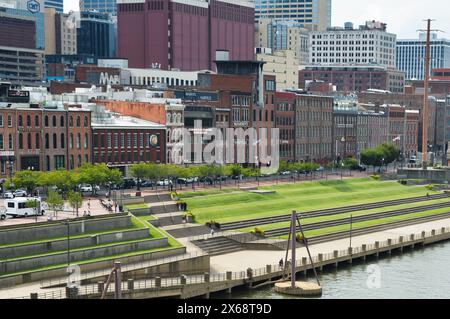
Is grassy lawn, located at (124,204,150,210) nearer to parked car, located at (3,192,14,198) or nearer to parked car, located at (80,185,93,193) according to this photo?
parked car, located at (3,192,14,198)

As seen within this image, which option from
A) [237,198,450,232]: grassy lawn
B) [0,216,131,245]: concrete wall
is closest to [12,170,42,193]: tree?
[0,216,131,245]: concrete wall

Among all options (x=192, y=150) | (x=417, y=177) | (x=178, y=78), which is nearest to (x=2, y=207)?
(x=192, y=150)

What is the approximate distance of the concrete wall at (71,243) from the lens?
212 ft

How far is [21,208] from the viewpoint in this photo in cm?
7588

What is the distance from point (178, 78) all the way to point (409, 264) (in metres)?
114

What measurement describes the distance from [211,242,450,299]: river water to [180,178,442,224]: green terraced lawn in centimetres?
1760

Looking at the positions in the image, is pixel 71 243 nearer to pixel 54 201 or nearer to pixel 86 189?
pixel 54 201

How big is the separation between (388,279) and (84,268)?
909 inches

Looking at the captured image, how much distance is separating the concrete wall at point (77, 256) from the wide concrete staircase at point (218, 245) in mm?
4994

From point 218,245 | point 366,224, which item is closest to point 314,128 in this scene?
point 366,224

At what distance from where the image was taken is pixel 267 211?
10138cm

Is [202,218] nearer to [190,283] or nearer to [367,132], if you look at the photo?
[190,283]

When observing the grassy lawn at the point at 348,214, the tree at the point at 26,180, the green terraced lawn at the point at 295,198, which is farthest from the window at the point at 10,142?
the grassy lawn at the point at 348,214

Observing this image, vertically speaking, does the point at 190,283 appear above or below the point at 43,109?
below
